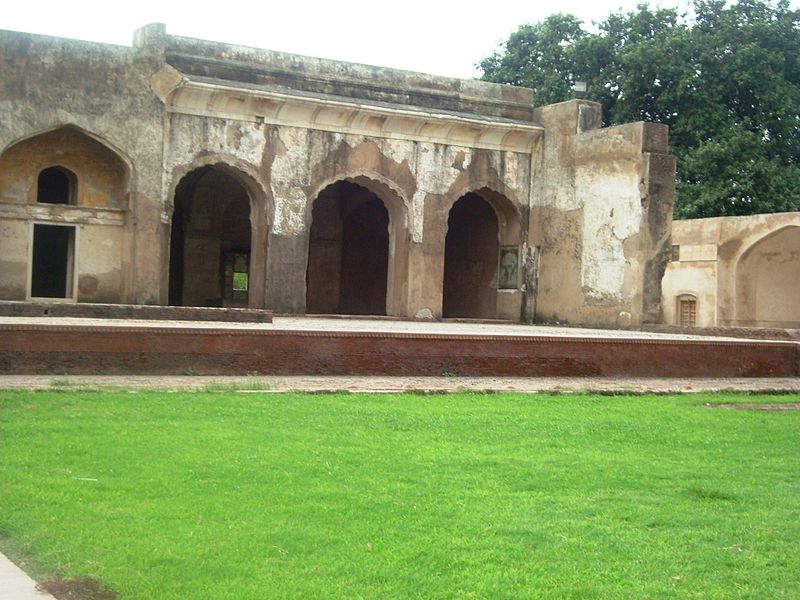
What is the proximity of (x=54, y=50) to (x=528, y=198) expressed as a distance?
27.9ft

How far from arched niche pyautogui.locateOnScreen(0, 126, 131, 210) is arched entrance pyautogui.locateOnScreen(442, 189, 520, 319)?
21.4ft

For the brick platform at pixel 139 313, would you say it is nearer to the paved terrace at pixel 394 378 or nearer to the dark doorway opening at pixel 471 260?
the paved terrace at pixel 394 378

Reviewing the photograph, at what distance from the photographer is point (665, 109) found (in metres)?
28.8

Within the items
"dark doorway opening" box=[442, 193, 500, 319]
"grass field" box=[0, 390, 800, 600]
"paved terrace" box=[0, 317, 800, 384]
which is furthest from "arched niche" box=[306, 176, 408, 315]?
"grass field" box=[0, 390, 800, 600]

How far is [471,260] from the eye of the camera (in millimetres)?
21531

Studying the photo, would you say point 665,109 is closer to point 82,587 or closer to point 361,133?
point 361,133

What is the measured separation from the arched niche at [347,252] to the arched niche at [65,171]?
5.76m

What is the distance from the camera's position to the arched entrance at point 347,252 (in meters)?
22.7

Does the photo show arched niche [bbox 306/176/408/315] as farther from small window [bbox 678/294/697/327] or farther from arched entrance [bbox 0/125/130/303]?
small window [bbox 678/294/697/327]

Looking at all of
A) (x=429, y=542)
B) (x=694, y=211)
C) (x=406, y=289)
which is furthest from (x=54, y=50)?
(x=694, y=211)

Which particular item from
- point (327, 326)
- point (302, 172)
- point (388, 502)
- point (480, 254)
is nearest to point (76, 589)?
point (388, 502)

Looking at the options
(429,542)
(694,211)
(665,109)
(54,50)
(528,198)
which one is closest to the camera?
(429,542)

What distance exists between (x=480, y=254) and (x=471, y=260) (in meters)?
0.40

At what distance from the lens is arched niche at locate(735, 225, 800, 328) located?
23750 millimetres
